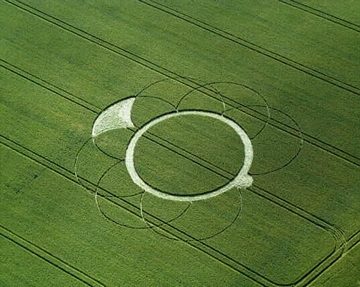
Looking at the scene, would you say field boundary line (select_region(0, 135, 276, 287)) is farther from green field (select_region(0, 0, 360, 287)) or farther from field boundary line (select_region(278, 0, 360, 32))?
field boundary line (select_region(278, 0, 360, 32))

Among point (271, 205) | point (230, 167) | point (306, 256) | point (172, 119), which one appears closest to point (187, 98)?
point (172, 119)

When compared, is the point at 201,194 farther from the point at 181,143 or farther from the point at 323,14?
the point at 323,14

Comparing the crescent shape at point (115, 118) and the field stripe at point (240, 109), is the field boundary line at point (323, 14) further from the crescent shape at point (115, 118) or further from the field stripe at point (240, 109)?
the crescent shape at point (115, 118)

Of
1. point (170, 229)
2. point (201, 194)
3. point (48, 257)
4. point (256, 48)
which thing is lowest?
point (48, 257)

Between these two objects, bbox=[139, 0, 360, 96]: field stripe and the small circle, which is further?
bbox=[139, 0, 360, 96]: field stripe

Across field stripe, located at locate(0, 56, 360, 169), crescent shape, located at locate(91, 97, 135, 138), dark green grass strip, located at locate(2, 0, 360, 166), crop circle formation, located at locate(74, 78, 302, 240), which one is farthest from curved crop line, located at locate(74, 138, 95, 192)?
dark green grass strip, located at locate(2, 0, 360, 166)

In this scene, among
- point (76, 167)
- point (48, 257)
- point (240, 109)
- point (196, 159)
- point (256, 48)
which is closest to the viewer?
point (48, 257)

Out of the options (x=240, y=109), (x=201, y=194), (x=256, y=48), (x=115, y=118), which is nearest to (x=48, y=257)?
(x=201, y=194)

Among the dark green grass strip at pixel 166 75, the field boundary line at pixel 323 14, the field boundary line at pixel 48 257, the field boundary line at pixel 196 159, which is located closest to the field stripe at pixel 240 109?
the dark green grass strip at pixel 166 75
